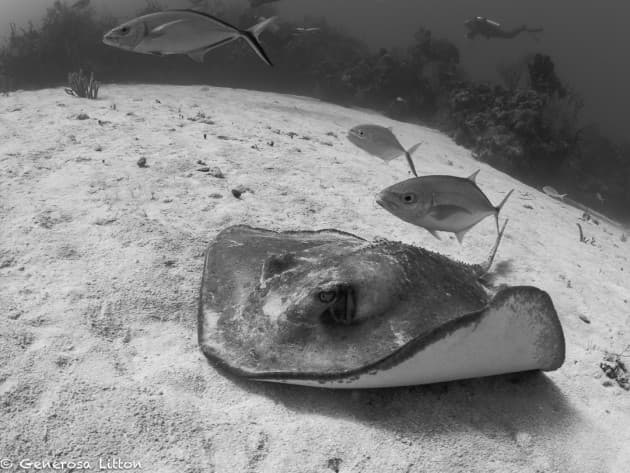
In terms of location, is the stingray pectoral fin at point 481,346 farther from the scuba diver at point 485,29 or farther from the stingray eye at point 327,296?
the scuba diver at point 485,29

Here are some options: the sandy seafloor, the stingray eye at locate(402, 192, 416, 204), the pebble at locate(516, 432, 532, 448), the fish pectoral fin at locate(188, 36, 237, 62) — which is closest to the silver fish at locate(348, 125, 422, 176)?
the sandy seafloor

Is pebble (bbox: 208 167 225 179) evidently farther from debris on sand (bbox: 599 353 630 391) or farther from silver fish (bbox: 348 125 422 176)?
debris on sand (bbox: 599 353 630 391)

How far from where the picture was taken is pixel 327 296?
7.73ft

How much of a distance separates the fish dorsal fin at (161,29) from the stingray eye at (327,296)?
2.65 metres

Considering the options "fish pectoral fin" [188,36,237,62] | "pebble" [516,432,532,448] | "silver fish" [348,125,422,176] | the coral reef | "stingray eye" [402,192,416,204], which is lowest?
the coral reef

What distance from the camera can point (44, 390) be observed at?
2.21 meters

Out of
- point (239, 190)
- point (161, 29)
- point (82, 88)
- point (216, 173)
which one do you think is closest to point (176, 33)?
point (161, 29)

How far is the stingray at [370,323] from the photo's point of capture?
2.08 m

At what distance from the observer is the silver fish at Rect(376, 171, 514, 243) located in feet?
10.8

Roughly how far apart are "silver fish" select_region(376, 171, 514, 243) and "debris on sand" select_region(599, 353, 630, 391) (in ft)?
5.29

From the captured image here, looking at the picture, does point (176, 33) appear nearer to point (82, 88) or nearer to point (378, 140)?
point (378, 140)

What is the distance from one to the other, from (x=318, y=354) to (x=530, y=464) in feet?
4.46

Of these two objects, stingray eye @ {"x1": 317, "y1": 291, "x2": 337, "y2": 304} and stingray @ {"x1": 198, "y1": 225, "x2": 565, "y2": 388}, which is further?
stingray eye @ {"x1": 317, "y1": 291, "x2": 337, "y2": 304}

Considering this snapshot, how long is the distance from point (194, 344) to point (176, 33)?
2606 mm
